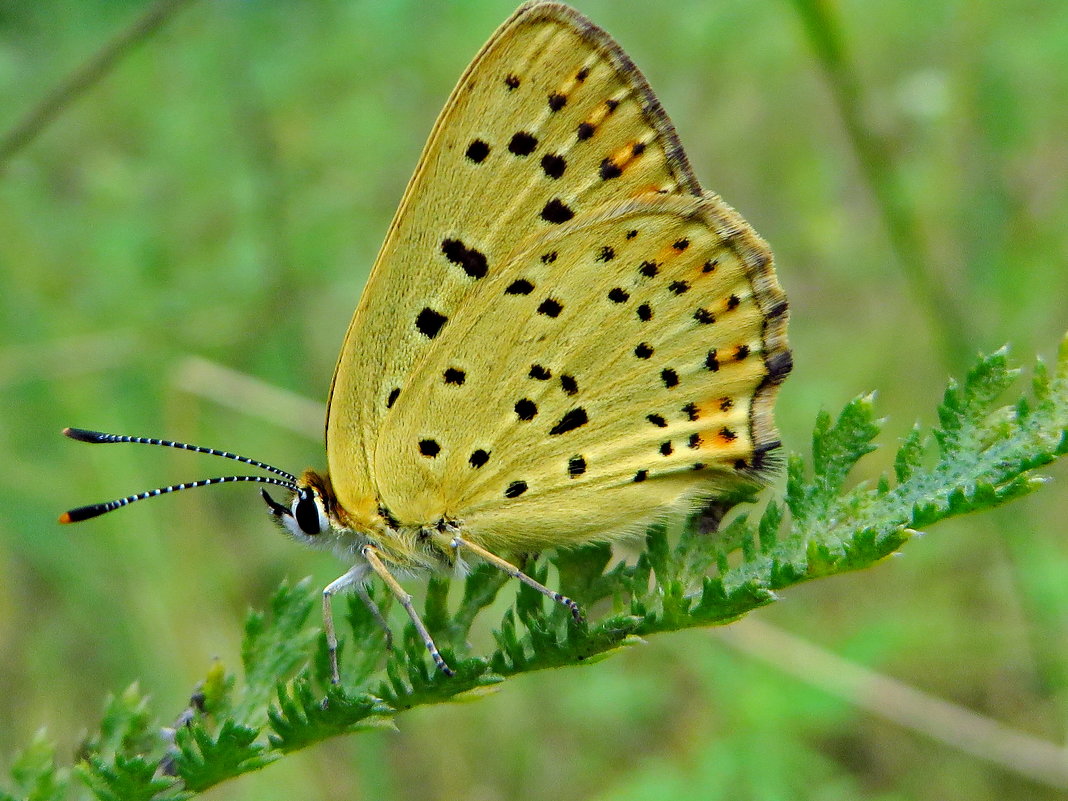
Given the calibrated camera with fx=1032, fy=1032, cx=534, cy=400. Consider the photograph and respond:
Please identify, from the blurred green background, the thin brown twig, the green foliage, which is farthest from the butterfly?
the blurred green background

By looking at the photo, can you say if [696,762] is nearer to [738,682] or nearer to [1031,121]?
[738,682]

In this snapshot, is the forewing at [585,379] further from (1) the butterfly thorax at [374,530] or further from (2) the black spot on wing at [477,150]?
(2) the black spot on wing at [477,150]

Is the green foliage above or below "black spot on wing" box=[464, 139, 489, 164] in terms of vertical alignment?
below

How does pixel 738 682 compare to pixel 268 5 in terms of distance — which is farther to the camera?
pixel 268 5

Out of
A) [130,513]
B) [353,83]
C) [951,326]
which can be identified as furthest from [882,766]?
[353,83]

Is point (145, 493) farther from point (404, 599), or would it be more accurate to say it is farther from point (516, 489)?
point (516, 489)

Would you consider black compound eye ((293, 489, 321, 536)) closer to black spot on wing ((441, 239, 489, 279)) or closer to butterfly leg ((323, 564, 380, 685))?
butterfly leg ((323, 564, 380, 685))
